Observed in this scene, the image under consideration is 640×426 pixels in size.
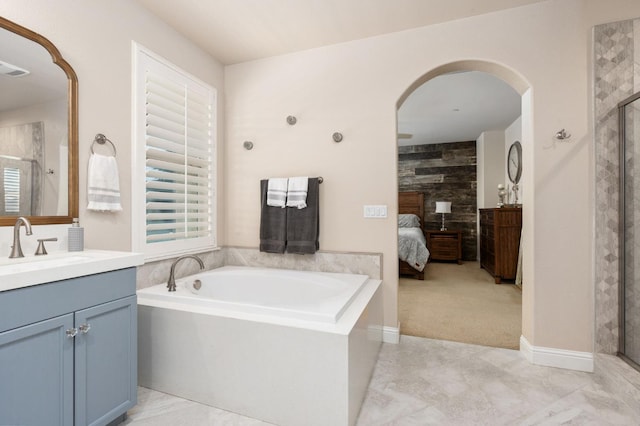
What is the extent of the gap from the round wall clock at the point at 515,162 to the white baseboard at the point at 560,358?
3.73 metres

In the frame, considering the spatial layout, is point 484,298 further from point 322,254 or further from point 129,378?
point 129,378

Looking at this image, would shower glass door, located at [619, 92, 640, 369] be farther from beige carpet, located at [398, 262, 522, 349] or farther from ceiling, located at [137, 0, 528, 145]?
ceiling, located at [137, 0, 528, 145]

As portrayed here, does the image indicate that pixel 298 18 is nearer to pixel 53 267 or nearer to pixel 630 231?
pixel 53 267

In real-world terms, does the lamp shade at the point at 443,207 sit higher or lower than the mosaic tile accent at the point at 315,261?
higher

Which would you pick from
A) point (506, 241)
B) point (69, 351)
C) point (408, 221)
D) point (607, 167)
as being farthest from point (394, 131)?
point (408, 221)

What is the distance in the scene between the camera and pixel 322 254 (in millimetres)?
2715

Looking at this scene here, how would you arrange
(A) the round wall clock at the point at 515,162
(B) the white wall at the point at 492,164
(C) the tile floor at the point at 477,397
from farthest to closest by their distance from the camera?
(B) the white wall at the point at 492,164
(A) the round wall clock at the point at 515,162
(C) the tile floor at the point at 477,397

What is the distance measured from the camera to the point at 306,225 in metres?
2.69

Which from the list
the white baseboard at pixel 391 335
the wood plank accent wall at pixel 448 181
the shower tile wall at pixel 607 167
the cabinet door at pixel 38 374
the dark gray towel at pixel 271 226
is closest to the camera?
the cabinet door at pixel 38 374

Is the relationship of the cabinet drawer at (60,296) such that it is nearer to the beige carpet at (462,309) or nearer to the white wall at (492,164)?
the beige carpet at (462,309)

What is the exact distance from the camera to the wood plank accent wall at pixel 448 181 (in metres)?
6.43

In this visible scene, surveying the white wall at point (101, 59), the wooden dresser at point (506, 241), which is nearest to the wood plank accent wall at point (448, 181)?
the wooden dresser at point (506, 241)

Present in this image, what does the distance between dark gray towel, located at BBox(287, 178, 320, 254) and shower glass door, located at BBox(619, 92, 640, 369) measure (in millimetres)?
2169

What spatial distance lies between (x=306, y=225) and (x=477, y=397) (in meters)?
1.74
